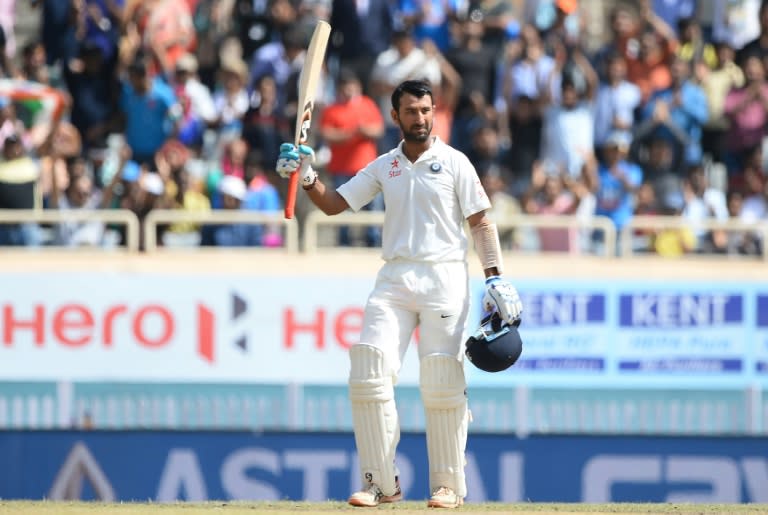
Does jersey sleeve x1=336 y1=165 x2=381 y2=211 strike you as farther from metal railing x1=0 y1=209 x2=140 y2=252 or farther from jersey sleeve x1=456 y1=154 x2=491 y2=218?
metal railing x1=0 y1=209 x2=140 y2=252

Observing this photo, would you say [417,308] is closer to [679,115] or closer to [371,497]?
[371,497]

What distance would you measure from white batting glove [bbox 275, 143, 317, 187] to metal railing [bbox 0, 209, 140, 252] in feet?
17.3

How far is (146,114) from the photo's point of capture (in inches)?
565

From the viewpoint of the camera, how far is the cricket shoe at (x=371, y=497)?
8.07m

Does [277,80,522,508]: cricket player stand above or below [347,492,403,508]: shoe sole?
above


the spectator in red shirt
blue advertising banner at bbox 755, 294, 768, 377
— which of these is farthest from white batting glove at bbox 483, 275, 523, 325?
blue advertising banner at bbox 755, 294, 768, 377

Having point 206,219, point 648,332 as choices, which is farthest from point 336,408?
point 648,332

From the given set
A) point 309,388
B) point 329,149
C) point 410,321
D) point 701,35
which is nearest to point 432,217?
point 410,321

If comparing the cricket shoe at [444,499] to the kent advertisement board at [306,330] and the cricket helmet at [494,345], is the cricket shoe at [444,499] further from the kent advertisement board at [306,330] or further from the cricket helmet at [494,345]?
the kent advertisement board at [306,330]

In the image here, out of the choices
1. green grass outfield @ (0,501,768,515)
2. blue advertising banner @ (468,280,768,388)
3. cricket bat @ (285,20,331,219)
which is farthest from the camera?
blue advertising banner @ (468,280,768,388)

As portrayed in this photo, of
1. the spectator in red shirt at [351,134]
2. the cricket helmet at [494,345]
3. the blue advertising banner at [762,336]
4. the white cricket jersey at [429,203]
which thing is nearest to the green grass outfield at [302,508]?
the cricket helmet at [494,345]

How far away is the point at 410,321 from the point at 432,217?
1.72 feet

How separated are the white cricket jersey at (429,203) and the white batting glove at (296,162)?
1.23 feet

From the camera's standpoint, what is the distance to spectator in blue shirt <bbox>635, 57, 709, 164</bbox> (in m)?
14.9
